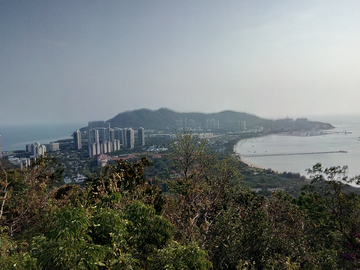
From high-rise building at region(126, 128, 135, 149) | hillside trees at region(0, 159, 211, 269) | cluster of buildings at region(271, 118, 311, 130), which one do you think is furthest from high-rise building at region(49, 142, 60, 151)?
cluster of buildings at region(271, 118, 311, 130)

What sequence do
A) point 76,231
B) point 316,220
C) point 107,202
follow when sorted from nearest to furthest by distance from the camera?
point 76,231, point 107,202, point 316,220

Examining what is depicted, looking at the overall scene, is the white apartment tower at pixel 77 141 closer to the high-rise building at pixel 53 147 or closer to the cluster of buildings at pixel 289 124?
the high-rise building at pixel 53 147

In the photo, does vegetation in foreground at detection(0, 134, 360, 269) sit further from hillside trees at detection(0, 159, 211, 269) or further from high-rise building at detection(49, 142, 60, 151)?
high-rise building at detection(49, 142, 60, 151)

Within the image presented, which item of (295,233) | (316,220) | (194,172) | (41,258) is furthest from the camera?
(316,220)

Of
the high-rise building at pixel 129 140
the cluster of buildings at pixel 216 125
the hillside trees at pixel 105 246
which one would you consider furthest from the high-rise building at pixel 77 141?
the hillside trees at pixel 105 246

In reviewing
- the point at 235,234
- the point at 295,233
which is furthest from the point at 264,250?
the point at 295,233

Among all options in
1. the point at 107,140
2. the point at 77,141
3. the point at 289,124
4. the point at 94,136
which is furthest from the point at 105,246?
the point at 289,124

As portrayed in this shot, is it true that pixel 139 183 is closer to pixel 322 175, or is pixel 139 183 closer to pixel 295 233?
pixel 295 233

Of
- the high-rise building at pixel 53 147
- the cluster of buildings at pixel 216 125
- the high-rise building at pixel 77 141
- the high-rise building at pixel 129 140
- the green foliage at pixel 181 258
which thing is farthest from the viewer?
the cluster of buildings at pixel 216 125
